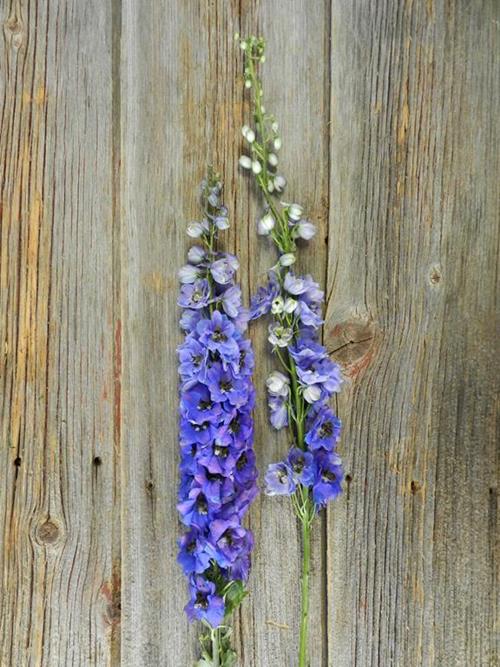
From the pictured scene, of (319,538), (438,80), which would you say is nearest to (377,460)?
(319,538)

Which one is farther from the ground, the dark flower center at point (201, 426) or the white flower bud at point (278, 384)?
the white flower bud at point (278, 384)

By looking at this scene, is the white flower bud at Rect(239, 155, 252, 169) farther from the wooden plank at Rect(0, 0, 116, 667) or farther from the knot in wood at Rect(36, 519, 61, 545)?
the knot in wood at Rect(36, 519, 61, 545)

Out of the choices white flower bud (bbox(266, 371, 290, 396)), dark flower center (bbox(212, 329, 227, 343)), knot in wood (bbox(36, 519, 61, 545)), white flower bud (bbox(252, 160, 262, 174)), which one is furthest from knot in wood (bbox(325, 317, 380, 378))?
knot in wood (bbox(36, 519, 61, 545))

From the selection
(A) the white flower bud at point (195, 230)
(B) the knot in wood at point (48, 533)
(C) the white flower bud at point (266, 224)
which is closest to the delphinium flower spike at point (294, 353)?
(C) the white flower bud at point (266, 224)

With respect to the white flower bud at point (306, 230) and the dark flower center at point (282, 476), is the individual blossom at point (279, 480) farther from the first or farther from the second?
the white flower bud at point (306, 230)

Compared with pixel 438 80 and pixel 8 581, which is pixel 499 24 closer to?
pixel 438 80

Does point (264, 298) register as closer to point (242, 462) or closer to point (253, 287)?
point (253, 287)
